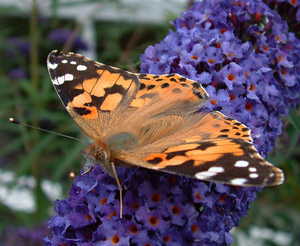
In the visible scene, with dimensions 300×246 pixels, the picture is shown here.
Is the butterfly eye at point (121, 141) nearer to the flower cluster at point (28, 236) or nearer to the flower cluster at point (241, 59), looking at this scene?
the flower cluster at point (241, 59)

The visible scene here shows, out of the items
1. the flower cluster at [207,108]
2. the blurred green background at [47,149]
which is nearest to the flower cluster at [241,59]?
the flower cluster at [207,108]

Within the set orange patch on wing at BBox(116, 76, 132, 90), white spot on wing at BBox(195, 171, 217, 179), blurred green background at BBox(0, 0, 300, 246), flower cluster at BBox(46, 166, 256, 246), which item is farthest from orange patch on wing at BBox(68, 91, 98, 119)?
blurred green background at BBox(0, 0, 300, 246)

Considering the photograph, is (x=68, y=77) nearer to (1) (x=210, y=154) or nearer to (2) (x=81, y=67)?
(2) (x=81, y=67)

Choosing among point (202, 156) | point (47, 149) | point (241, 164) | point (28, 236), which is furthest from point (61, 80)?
point (47, 149)

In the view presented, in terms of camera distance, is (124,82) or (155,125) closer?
(155,125)

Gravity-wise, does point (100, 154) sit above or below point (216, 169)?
below

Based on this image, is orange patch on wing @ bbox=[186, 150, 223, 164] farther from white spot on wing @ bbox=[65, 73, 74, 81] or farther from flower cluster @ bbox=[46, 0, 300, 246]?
white spot on wing @ bbox=[65, 73, 74, 81]

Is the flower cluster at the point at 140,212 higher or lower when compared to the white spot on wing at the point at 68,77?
lower

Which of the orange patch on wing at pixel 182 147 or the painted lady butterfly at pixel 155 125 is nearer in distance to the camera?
the painted lady butterfly at pixel 155 125
